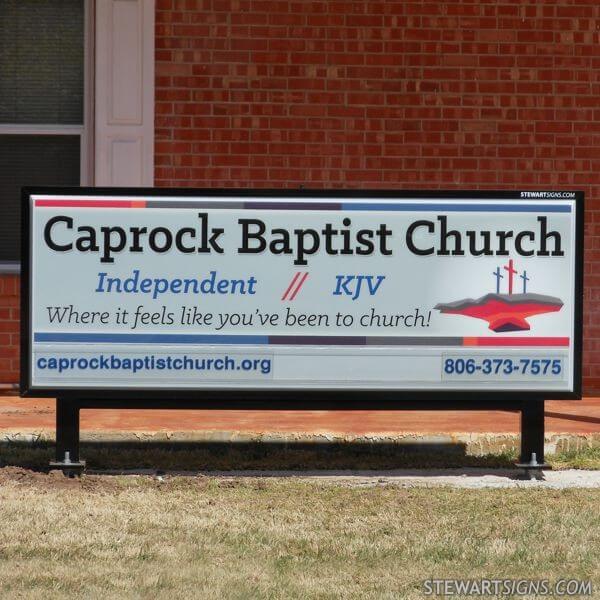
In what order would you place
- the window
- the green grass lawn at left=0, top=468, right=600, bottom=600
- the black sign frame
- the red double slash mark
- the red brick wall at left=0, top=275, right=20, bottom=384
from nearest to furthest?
the green grass lawn at left=0, top=468, right=600, bottom=600 < the black sign frame < the red double slash mark < the red brick wall at left=0, top=275, right=20, bottom=384 < the window

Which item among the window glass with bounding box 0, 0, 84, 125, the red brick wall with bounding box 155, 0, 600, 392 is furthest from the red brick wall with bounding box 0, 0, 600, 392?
the window glass with bounding box 0, 0, 84, 125

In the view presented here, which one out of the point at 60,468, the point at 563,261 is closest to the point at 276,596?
the point at 60,468

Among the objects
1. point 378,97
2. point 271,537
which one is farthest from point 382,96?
point 271,537

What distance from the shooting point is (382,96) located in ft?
38.9

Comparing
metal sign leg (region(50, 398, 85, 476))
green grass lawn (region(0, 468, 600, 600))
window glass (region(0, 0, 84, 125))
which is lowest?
green grass lawn (region(0, 468, 600, 600))

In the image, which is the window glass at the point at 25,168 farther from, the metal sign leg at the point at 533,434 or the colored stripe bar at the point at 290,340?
the metal sign leg at the point at 533,434

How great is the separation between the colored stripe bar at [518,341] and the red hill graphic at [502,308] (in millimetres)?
63

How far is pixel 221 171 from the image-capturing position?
1179 centimetres

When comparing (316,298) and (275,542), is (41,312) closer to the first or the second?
(316,298)

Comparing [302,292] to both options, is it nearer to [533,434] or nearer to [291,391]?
[291,391]

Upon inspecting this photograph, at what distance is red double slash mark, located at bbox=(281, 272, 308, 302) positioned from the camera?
8555mm

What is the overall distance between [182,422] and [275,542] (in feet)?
12.1

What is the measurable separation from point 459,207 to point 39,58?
4874mm

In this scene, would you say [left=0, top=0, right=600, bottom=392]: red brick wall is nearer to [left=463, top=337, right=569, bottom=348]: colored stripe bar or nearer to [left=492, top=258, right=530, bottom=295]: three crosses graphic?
[left=492, top=258, right=530, bottom=295]: three crosses graphic
